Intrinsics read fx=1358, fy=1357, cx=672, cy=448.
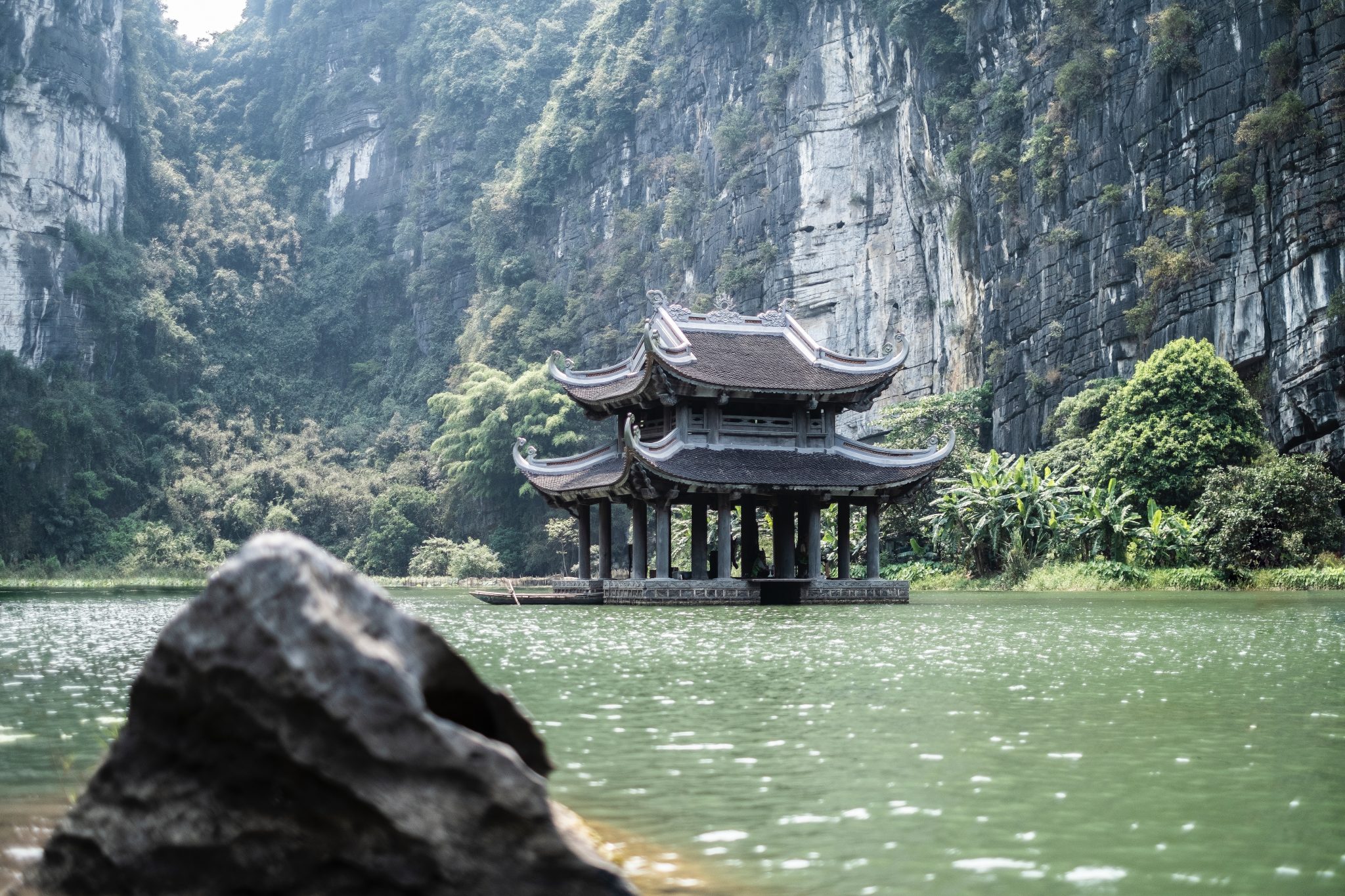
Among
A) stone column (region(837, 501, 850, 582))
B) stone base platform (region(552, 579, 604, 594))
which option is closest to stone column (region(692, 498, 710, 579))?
stone base platform (region(552, 579, 604, 594))

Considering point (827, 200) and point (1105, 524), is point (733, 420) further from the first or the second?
point (827, 200)

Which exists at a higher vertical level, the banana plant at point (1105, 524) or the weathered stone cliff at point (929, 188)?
the weathered stone cliff at point (929, 188)

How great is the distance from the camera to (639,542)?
2733 cm

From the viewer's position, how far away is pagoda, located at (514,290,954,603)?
25.5 m

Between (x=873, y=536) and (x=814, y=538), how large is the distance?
1.72m

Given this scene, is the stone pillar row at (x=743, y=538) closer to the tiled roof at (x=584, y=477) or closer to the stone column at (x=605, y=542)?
the stone column at (x=605, y=542)

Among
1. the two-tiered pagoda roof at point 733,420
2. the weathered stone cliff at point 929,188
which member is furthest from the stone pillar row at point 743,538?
the weathered stone cliff at point 929,188

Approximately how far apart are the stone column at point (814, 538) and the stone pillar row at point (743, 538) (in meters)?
0.01

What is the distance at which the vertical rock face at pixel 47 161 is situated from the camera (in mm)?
59406

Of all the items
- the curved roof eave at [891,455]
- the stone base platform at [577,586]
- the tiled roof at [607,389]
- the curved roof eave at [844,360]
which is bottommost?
the stone base platform at [577,586]

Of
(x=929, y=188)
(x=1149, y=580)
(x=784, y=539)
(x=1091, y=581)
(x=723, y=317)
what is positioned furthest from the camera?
(x=929, y=188)

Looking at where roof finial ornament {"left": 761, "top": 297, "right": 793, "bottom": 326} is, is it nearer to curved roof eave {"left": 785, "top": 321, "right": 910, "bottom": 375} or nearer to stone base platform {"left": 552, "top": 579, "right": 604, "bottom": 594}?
curved roof eave {"left": 785, "top": 321, "right": 910, "bottom": 375}

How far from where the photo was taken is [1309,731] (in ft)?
25.0

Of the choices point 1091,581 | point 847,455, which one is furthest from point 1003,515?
point 847,455
